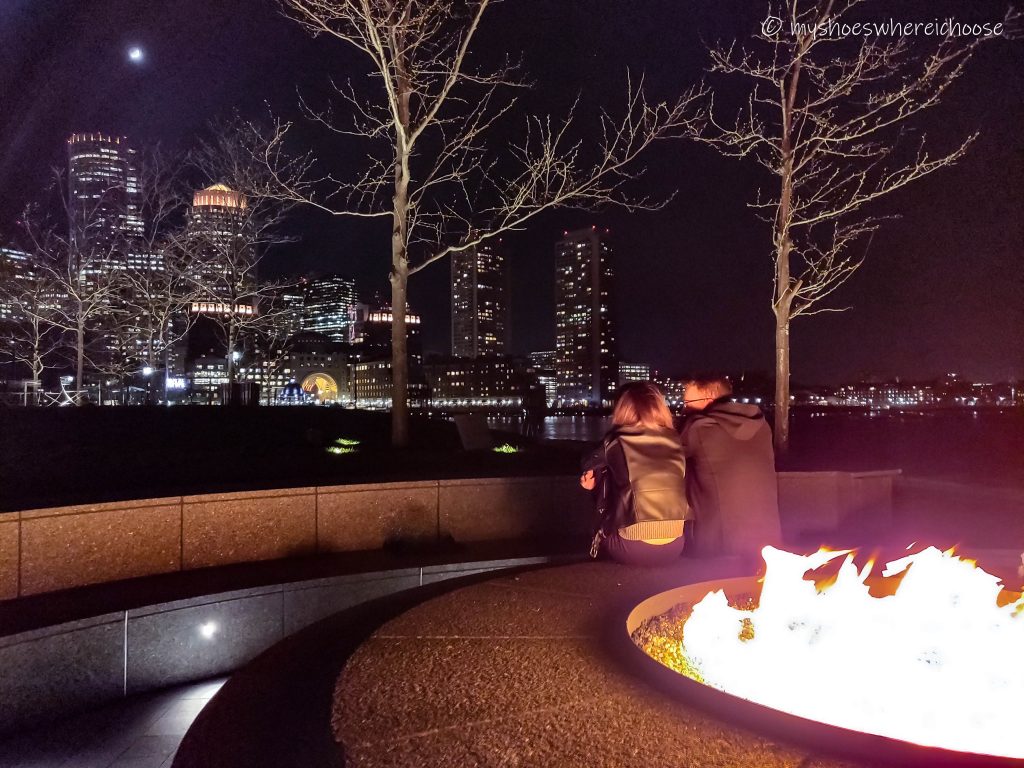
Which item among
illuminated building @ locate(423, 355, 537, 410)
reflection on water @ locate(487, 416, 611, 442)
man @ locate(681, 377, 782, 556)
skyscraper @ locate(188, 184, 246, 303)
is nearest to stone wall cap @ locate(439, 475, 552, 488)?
man @ locate(681, 377, 782, 556)

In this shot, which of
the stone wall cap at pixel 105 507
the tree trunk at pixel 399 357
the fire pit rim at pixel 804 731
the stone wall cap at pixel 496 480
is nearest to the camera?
the fire pit rim at pixel 804 731

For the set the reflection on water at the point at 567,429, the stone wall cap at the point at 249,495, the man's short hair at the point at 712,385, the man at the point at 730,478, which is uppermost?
the man's short hair at the point at 712,385

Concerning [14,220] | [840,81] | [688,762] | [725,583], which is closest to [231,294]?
[14,220]

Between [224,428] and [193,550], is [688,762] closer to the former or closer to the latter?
[193,550]

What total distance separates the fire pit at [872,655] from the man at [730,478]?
1.17m

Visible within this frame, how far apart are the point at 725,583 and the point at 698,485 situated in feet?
2.56

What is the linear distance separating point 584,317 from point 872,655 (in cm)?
7260

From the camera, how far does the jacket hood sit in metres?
5.56

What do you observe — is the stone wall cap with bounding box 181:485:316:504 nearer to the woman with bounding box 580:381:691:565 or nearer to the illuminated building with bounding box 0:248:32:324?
the woman with bounding box 580:381:691:565

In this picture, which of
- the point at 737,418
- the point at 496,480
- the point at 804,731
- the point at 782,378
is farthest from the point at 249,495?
the point at 782,378

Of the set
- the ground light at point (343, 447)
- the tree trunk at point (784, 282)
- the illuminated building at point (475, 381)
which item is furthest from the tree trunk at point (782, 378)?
the illuminated building at point (475, 381)

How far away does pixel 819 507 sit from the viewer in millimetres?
10391

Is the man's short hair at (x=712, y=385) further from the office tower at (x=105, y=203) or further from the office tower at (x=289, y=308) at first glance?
the office tower at (x=105, y=203)

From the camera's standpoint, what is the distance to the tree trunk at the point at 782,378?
14633mm
